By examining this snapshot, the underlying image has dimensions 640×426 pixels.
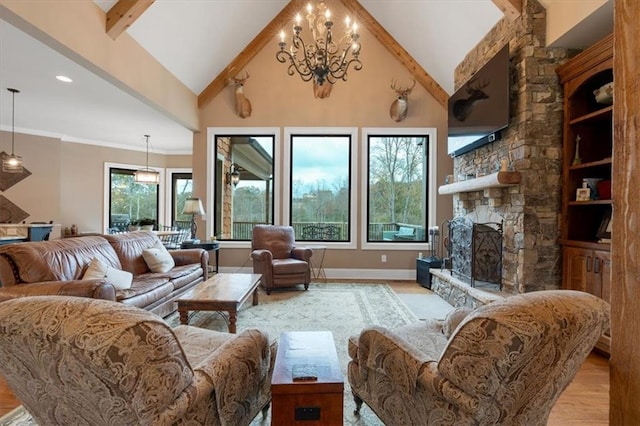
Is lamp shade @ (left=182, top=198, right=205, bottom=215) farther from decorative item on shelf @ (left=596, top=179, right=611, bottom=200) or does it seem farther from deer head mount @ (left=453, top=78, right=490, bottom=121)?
decorative item on shelf @ (left=596, top=179, right=611, bottom=200)

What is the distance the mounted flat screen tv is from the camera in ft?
11.6

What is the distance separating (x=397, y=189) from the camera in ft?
19.9

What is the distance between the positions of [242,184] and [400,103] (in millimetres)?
3322

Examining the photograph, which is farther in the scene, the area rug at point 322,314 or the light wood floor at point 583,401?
the area rug at point 322,314

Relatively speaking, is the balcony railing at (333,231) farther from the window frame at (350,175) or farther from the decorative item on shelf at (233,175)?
the decorative item on shelf at (233,175)

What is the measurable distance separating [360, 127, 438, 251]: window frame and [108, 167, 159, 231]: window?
17.4 feet

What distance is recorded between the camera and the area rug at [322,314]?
11.0 feet

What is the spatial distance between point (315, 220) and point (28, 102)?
16.5ft

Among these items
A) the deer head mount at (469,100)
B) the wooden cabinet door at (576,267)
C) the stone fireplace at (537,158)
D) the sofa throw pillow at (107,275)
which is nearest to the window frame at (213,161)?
the sofa throw pillow at (107,275)

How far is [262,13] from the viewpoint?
5.34 metres

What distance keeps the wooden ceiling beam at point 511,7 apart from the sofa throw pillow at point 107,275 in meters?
4.79

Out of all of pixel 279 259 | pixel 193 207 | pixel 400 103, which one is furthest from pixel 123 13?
pixel 400 103

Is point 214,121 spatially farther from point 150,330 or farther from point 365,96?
point 150,330

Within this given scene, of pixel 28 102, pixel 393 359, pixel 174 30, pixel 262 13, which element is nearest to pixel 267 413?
Answer: pixel 393 359
